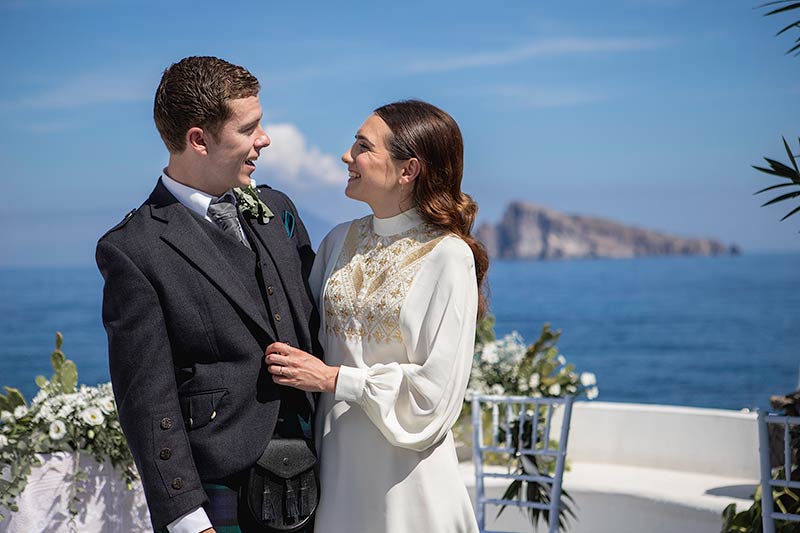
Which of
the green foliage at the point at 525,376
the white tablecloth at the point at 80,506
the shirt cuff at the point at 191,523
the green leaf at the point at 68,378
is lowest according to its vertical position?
the white tablecloth at the point at 80,506

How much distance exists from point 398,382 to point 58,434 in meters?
1.44

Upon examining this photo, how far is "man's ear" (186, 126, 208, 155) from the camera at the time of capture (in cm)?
222

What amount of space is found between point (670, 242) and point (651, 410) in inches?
2808

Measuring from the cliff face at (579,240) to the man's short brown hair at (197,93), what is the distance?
71.2 m

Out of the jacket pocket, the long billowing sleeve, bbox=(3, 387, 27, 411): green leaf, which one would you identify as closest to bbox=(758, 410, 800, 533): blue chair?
the long billowing sleeve

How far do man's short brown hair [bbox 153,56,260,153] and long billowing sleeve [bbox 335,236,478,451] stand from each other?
1.80 ft

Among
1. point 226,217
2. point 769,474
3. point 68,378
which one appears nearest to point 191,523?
point 226,217

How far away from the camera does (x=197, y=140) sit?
2.23m

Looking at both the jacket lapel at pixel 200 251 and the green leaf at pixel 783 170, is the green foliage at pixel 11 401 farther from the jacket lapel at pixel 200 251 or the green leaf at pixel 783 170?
the green leaf at pixel 783 170

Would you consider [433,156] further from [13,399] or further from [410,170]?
[13,399]

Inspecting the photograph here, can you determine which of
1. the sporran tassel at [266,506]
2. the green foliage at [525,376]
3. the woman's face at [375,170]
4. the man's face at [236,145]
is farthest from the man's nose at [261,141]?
the green foliage at [525,376]

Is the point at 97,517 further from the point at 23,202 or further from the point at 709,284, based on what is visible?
the point at 709,284

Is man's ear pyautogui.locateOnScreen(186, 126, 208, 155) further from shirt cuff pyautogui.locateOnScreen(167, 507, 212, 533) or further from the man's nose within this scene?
shirt cuff pyautogui.locateOnScreen(167, 507, 212, 533)

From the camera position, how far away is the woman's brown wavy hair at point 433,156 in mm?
2428
